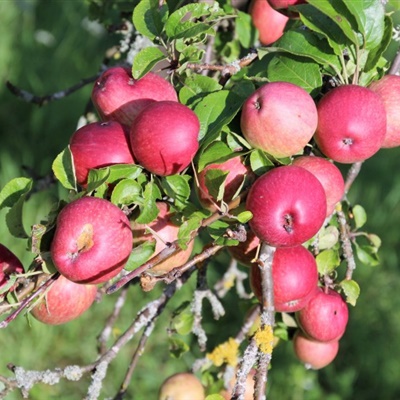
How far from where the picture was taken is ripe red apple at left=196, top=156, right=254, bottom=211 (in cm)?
97

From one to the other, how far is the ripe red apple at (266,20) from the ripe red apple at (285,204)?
58 cm

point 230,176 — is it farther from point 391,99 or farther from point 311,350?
point 311,350

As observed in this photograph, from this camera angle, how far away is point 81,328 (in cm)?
267

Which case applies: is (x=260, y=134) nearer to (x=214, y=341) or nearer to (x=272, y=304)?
(x=272, y=304)

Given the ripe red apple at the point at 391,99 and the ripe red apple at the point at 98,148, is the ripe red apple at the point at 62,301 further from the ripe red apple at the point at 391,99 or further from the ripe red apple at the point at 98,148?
the ripe red apple at the point at 391,99

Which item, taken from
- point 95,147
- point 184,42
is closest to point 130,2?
point 184,42

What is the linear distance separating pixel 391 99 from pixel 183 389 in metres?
0.74

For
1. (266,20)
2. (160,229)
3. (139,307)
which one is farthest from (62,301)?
(139,307)

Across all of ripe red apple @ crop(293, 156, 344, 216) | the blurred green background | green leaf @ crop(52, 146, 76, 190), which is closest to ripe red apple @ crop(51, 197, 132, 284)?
green leaf @ crop(52, 146, 76, 190)

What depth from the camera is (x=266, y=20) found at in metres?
1.42

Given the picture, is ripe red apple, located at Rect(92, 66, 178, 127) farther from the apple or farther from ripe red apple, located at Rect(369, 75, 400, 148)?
the apple

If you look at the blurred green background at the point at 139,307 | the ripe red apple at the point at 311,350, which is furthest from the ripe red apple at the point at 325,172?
the blurred green background at the point at 139,307

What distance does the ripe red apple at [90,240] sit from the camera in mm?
871

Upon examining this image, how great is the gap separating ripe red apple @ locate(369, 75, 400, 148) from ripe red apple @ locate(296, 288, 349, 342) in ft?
0.98
